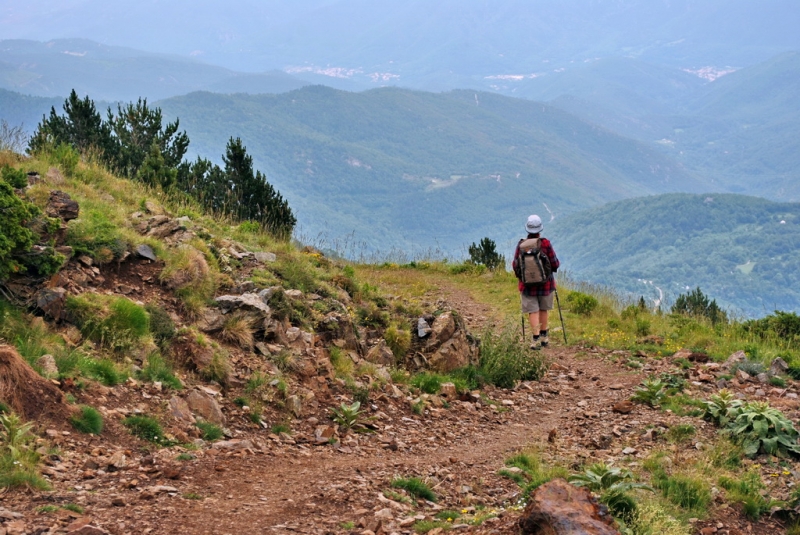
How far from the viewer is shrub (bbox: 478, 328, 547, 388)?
10.4 metres

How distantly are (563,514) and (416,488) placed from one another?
1.57 meters

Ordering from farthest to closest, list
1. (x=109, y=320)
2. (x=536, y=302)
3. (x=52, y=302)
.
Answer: (x=536, y=302)
(x=109, y=320)
(x=52, y=302)

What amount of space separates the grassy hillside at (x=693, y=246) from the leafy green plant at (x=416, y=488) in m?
117

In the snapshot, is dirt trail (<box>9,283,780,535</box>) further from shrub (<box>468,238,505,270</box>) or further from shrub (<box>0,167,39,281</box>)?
shrub (<box>468,238,505,270</box>)

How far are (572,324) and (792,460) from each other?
804 centimetres

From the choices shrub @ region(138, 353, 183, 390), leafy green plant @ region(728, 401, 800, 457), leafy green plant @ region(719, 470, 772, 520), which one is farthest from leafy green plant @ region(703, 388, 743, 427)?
shrub @ region(138, 353, 183, 390)

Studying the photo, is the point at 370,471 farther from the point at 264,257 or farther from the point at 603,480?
the point at 264,257

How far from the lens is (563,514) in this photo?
15.7ft

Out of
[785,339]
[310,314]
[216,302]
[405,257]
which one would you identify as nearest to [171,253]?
[216,302]

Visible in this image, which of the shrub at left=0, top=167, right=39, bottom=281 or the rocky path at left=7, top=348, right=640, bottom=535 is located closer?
the rocky path at left=7, top=348, right=640, bottom=535

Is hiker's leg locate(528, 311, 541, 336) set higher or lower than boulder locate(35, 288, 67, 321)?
lower

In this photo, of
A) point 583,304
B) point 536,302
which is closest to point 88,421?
point 536,302

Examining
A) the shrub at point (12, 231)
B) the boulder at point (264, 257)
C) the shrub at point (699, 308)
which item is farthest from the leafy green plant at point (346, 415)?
the shrub at point (699, 308)

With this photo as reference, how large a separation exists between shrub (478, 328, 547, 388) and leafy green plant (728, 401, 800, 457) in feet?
10.5
